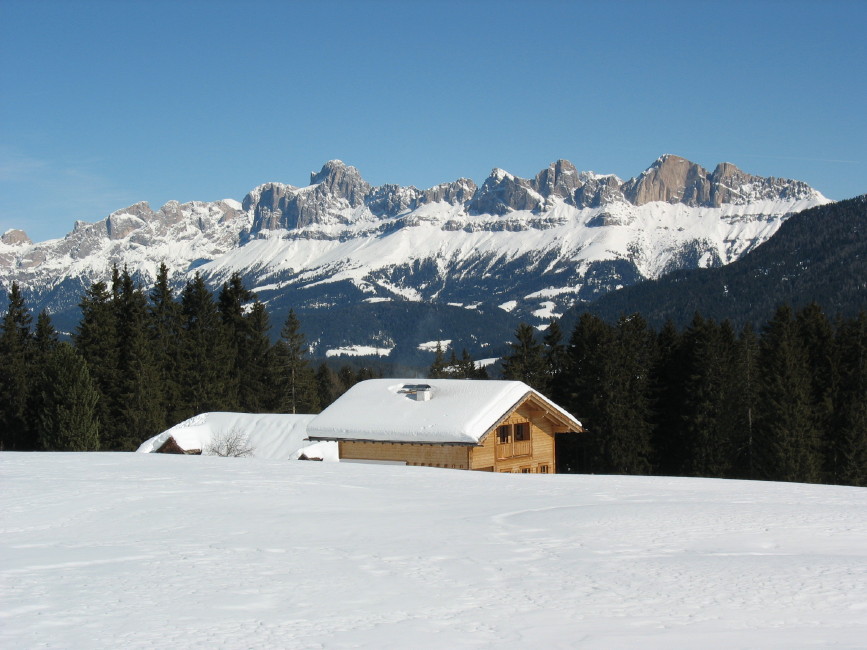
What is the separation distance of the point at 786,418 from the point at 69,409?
1498 inches

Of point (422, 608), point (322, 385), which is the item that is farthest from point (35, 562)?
point (322, 385)

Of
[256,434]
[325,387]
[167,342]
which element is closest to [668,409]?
[256,434]

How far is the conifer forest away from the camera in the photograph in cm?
4456

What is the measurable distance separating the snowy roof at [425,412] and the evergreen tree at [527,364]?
46.6 ft

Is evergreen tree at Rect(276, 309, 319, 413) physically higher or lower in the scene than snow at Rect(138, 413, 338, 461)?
higher

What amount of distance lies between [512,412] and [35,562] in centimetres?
2546

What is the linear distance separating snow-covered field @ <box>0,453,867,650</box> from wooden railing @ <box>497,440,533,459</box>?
15.9 meters

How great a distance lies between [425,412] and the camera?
117ft

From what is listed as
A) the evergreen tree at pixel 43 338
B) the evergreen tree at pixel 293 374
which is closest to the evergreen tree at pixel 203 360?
the evergreen tree at pixel 293 374

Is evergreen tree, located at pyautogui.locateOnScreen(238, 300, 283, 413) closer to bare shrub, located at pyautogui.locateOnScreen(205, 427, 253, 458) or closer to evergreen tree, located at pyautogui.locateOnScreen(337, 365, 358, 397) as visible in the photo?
bare shrub, located at pyautogui.locateOnScreen(205, 427, 253, 458)

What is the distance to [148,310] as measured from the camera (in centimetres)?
5881

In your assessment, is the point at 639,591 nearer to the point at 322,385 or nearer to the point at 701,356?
the point at 701,356

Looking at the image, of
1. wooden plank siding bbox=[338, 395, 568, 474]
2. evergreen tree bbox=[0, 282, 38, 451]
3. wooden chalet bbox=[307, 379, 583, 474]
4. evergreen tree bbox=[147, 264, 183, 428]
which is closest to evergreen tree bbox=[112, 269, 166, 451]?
evergreen tree bbox=[147, 264, 183, 428]

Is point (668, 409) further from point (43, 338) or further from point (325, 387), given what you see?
point (325, 387)
